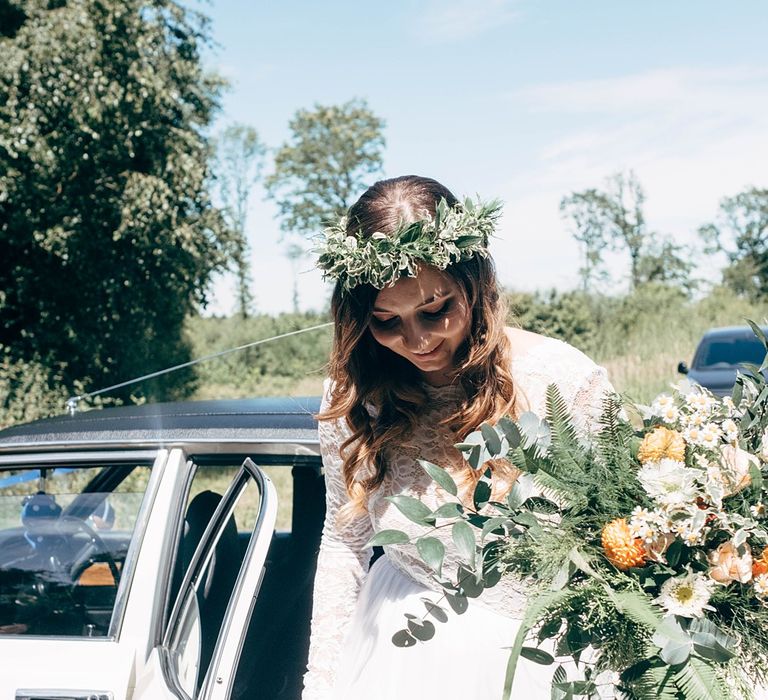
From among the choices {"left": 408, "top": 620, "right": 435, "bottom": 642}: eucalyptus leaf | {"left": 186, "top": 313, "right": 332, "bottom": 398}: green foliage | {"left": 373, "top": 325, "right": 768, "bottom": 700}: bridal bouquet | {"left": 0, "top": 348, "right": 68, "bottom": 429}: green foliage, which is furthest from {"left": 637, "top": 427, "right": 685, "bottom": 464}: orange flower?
{"left": 186, "top": 313, "right": 332, "bottom": 398}: green foliage

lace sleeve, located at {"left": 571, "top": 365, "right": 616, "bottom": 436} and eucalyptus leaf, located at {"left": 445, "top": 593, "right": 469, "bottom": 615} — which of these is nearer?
eucalyptus leaf, located at {"left": 445, "top": 593, "right": 469, "bottom": 615}

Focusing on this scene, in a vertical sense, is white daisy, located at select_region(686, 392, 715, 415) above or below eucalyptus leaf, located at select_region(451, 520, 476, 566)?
above

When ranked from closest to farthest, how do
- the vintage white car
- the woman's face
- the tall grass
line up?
the woman's face, the vintage white car, the tall grass

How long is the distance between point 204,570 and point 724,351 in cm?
852

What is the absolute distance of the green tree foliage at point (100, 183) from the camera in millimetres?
10016

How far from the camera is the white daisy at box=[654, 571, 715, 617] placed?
1.00 metres

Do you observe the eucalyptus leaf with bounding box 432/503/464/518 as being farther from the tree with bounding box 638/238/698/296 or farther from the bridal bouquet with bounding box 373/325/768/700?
the tree with bounding box 638/238/698/296

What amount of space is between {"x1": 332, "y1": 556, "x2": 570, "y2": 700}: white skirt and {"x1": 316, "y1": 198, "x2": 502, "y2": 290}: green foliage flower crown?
2.21 feet

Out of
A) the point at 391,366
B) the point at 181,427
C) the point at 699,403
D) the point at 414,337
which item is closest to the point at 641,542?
the point at 699,403

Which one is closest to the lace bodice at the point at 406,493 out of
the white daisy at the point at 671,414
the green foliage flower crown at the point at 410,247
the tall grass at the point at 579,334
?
the green foliage flower crown at the point at 410,247

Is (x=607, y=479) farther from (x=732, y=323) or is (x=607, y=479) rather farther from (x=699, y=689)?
(x=732, y=323)

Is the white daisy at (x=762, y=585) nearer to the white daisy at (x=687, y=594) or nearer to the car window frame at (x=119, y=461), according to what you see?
the white daisy at (x=687, y=594)

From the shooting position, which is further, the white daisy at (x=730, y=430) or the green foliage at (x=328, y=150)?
the green foliage at (x=328, y=150)

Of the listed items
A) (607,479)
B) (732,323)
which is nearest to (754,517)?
(607,479)
